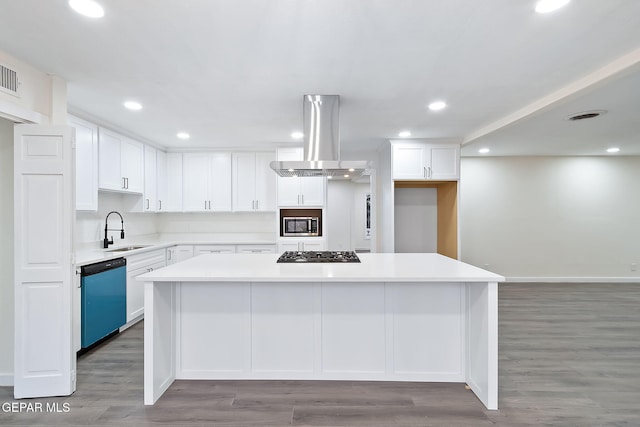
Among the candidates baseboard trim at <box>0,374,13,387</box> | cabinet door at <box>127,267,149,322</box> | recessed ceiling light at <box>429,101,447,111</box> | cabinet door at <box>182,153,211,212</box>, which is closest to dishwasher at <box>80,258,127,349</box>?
cabinet door at <box>127,267,149,322</box>

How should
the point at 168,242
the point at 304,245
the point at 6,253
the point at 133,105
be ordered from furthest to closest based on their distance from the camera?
the point at 304,245 < the point at 168,242 < the point at 133,105 < the point at 6,253

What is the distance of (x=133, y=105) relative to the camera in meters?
3.29

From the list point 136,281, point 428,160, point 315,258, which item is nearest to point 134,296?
point 136,281

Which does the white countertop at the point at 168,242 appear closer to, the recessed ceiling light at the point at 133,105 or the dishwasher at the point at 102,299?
the dishwasher at the point at 102,299

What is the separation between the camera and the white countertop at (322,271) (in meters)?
2.20

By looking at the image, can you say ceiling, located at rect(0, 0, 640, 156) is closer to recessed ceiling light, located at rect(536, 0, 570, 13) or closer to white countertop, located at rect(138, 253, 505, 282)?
recessed ceiling light, located at rect(536, 0, 570, 13)

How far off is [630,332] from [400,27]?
4.27 meters

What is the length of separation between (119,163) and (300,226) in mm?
2617

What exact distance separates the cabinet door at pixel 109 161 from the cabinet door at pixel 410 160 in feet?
12.1

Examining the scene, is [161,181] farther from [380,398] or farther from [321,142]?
[380,398]

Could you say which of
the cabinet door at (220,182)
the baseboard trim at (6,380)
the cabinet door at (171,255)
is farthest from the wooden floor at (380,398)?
the cabinet door at (220,182)

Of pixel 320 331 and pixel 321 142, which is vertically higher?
pixel 321 142

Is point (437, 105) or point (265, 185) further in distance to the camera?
point (265, 185)

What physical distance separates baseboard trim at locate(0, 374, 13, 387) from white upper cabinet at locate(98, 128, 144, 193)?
2002 mm
